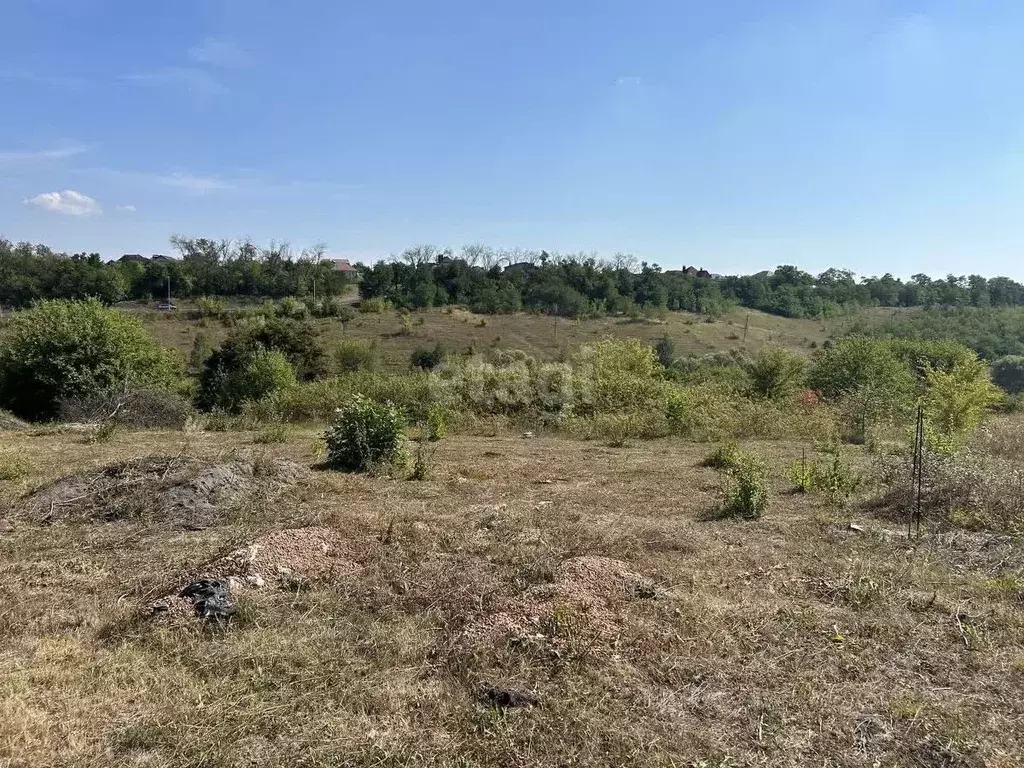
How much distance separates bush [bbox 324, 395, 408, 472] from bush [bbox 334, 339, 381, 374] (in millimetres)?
23704

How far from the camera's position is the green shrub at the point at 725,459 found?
10.5 meters

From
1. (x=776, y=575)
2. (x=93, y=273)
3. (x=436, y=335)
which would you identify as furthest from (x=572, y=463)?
(x=93, y=273)

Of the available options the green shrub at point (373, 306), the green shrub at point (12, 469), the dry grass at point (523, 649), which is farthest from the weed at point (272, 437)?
the green shrub at point (373, 306)

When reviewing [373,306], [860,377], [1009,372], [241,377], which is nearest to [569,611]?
[860,377]

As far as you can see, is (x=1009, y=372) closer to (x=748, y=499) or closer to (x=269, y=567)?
(x=748, y=499)

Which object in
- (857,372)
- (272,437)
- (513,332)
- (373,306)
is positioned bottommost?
(272,437)

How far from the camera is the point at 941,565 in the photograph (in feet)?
18.1

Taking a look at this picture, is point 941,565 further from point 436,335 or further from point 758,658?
point 436,335

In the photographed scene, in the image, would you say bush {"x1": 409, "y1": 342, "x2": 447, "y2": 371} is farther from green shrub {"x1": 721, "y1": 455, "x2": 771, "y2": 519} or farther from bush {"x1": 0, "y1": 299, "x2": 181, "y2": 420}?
green shrub {"x1": 721, "y1": 455, "x2": 771, "y2": 519}

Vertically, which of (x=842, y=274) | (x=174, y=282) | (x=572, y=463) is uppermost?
(x=842, y=274)

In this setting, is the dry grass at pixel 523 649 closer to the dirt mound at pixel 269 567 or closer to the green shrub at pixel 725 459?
the dirt mound at pixel 269 567

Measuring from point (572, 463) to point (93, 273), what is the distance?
50.8m

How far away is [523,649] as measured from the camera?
12.8 feet

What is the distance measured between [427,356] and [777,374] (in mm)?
19720
